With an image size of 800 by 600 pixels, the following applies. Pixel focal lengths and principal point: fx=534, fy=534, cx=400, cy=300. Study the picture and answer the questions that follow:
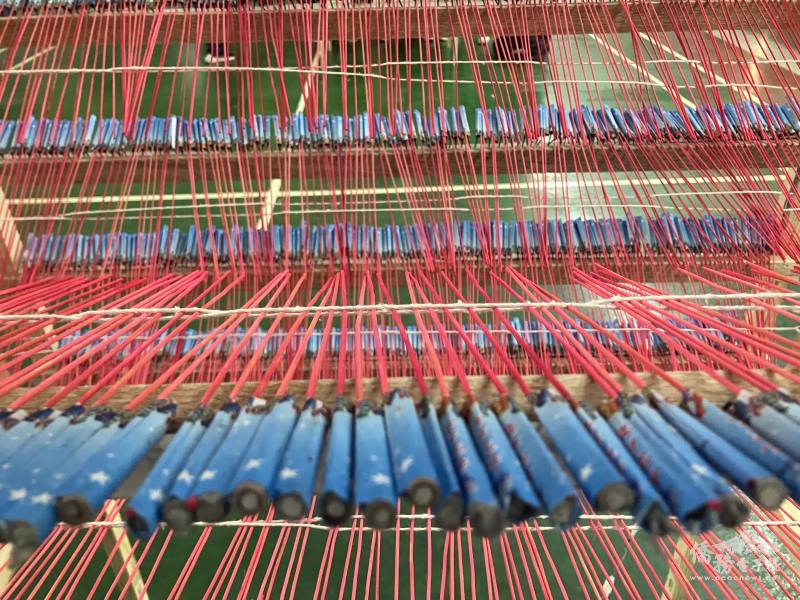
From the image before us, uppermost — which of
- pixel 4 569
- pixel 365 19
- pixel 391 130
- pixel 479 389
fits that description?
pixel 365 19

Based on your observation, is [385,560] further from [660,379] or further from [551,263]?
[660,379]

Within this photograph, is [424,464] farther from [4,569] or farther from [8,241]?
[8,241]

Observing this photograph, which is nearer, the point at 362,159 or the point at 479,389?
the point at 479,389

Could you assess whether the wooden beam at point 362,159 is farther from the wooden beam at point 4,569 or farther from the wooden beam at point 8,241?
the wooden beam at point 4,569

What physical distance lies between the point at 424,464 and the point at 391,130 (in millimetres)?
1809

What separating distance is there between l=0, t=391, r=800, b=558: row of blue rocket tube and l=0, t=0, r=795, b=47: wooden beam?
183 centimetres

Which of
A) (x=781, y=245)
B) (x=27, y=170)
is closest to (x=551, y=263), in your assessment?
(x=781, y=245)

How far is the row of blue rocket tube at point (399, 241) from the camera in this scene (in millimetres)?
2320

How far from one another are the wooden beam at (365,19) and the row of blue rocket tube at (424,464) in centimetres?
183

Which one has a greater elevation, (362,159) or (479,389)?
(362,159)

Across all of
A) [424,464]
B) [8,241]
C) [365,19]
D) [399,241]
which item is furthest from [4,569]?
[365,19]

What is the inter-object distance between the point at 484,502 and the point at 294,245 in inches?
74.1

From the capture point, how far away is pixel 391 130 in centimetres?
222

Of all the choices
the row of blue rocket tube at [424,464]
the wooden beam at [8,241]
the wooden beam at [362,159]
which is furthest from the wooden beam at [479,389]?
the wooden beam at [8,241]
